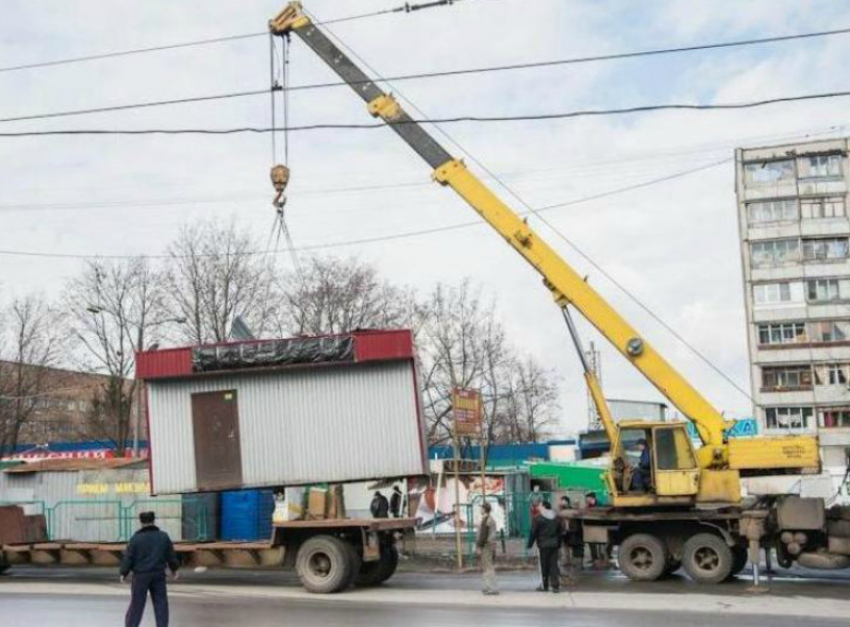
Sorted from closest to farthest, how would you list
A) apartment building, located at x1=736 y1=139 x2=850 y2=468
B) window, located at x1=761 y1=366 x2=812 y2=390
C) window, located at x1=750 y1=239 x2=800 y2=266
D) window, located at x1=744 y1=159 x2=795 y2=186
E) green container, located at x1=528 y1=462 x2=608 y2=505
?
1. green container, located at x1=528 y1=462 x2=608 y2=505
2. apartment building, located at x1=736 y1=139 x2=850 y2=468
3. window, located at x1=761 y1=366 x2=812 y2=390
4. window, located at x1=750 y1=239 x2=800 y2=266
5. window, located at x1=744 y1=159 x2=795 y2=186

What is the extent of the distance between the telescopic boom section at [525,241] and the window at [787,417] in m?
52.7

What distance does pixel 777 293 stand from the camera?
68688mm

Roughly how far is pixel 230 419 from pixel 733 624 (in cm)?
980

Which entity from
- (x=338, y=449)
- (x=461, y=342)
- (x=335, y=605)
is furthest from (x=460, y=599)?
(x=461, y=342)

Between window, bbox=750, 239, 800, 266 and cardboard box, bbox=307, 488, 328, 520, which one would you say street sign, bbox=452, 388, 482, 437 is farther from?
window, bbox=750, 239, 800, 266

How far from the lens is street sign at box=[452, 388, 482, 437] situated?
64.7 ft

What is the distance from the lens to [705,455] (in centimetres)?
1805

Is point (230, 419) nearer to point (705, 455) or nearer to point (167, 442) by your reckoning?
point (167, 442)

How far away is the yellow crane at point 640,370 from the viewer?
17703 mm

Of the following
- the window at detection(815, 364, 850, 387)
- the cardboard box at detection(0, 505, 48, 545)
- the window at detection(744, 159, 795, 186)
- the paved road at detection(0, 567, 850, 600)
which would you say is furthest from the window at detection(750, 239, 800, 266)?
the cardboard box at detection(0, 505, 48, 545)

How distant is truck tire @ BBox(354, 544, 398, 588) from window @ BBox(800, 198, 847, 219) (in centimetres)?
5916

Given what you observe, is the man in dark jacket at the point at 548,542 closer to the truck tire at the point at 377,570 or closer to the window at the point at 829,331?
the truck tire at the point at 377,570

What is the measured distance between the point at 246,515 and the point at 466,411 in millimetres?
5005

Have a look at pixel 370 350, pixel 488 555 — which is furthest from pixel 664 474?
pixel 370 350
